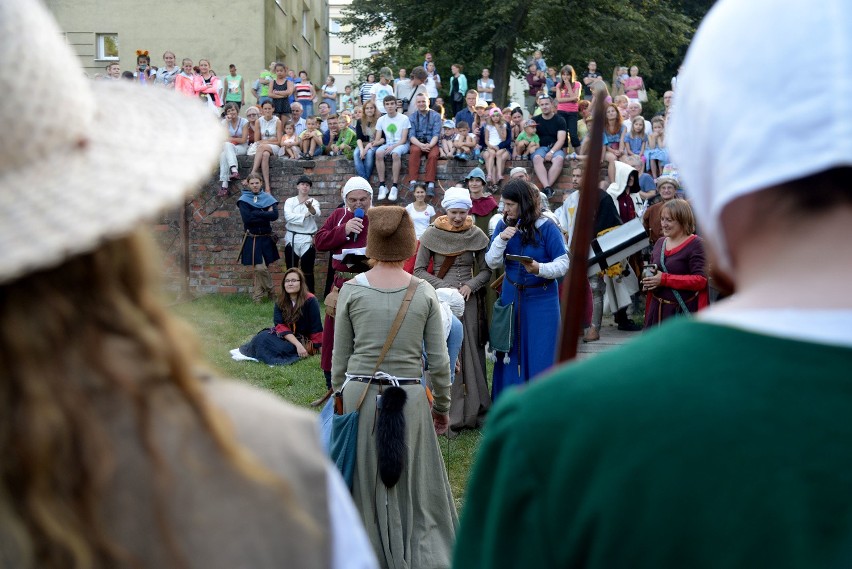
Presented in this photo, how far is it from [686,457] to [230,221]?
15.8 meters

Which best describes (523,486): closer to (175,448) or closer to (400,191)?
(175,448)

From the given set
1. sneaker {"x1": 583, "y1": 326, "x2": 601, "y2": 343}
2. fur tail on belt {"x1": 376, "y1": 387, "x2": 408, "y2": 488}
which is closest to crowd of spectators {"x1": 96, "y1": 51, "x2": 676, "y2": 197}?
sneaker {"x1": 583, "y1": 326, "x2": 601, "y2": 343}

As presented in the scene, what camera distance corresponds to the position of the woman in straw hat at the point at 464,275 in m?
7.89

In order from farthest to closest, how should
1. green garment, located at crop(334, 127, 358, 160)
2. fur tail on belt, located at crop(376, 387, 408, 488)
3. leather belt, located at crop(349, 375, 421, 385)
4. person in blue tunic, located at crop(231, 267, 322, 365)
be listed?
green garment, located at crop(334, 127, 358, 160), person in blue tunic, located at crop(231, 267, 322, 365), leather belt, located at crop(349, 375, 421, 385), fur tail on belt, located at crop(376, 387, 408, 488)

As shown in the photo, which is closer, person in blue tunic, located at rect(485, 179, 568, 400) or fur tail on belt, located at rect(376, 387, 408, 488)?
fur tail on belt, located at rect(376, 387, 408, 488)

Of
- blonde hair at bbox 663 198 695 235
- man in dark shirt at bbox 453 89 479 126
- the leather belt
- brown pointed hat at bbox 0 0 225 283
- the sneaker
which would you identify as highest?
man in dark shirt at bbox 453 89 479 126

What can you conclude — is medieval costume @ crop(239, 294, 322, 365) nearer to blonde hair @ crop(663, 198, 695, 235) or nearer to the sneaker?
the sneaker

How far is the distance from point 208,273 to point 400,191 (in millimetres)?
3599

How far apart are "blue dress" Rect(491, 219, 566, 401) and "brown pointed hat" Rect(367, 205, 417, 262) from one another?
2425 mm

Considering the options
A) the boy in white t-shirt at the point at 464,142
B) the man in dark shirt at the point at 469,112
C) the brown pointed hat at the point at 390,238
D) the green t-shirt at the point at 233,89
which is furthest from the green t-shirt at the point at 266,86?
the brown pointed hat at the point at 390,238

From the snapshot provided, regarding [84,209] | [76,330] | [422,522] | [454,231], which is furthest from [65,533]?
[454,231]

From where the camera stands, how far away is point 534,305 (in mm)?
7492

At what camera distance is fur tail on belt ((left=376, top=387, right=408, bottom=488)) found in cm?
486

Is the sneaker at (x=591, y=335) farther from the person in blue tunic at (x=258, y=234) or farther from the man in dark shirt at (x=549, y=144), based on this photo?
the person in blue tunic at (x=258, y=234)
